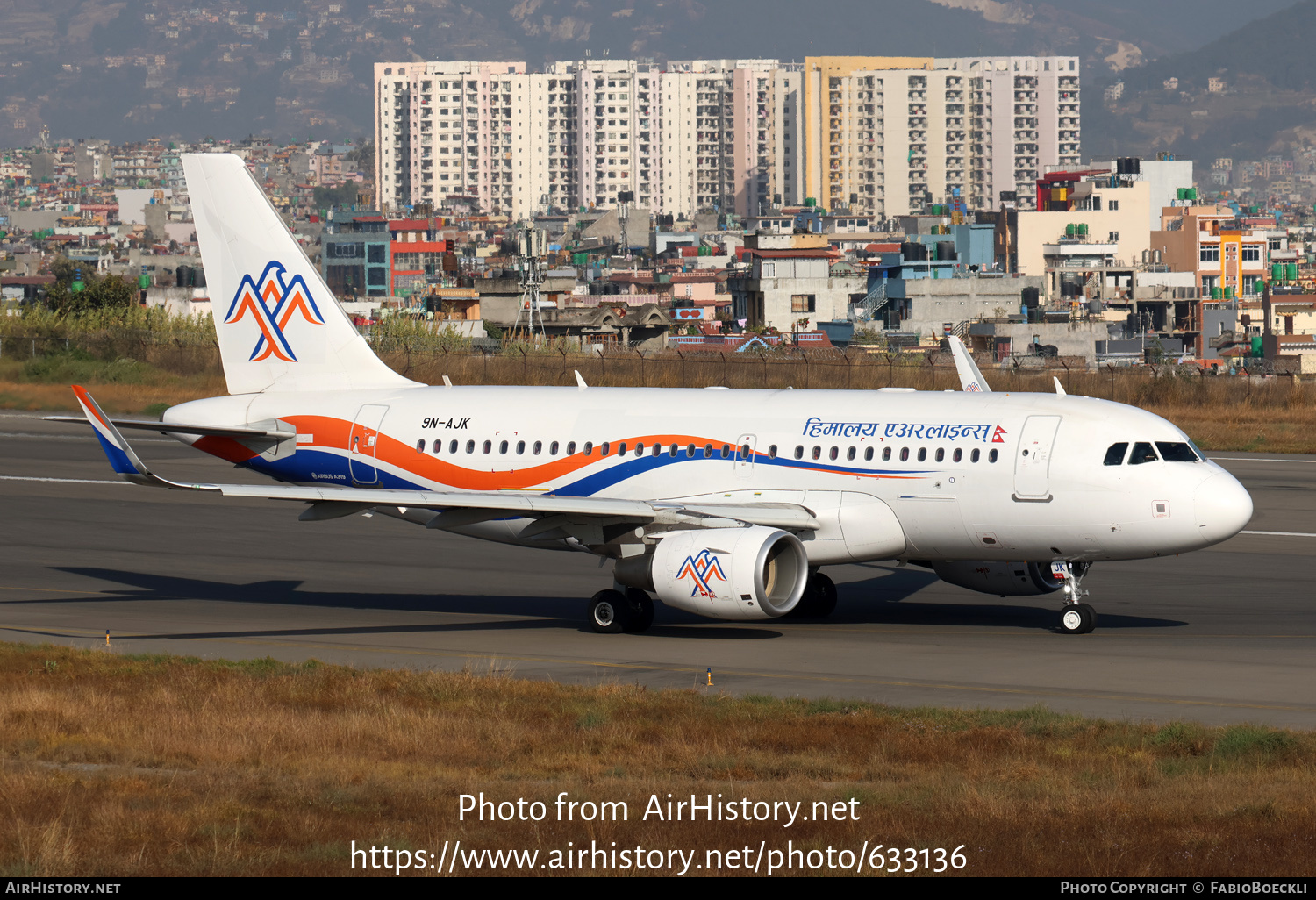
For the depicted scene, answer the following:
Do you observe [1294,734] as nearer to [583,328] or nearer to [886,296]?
[583,328]

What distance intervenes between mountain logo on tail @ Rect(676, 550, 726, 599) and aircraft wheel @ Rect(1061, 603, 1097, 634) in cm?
678

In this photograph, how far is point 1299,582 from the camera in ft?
124

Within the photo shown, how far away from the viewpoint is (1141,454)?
100 feet

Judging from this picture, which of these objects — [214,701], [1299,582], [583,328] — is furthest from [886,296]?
[214,701]

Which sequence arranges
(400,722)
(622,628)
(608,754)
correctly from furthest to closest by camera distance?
(622,628), (400,722), (608,754)

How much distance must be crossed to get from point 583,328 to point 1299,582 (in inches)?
4462

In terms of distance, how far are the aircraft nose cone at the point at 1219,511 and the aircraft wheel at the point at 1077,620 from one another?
268cm

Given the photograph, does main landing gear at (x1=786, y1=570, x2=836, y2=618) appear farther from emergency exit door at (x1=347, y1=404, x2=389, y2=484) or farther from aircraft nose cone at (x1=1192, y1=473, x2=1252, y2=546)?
emergency exit door at (x1=347, y1=404, x2=389, y2=484)

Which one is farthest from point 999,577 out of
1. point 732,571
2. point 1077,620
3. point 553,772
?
point 553,772

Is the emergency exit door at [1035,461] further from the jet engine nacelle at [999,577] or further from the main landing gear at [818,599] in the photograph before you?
the main landing gear at [818,599]

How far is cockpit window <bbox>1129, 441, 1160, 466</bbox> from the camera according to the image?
30.4 metres

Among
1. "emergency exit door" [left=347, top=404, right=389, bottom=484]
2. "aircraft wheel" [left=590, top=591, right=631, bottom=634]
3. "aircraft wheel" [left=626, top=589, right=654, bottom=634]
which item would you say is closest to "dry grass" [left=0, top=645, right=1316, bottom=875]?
"aircraft wheel" [left=590, top=591, right=631, bottom=634]

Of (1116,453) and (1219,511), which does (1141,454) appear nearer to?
(1116,453)

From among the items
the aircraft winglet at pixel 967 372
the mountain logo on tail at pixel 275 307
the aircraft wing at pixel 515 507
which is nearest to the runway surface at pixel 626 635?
the aircraft wing at pixel 515 507
